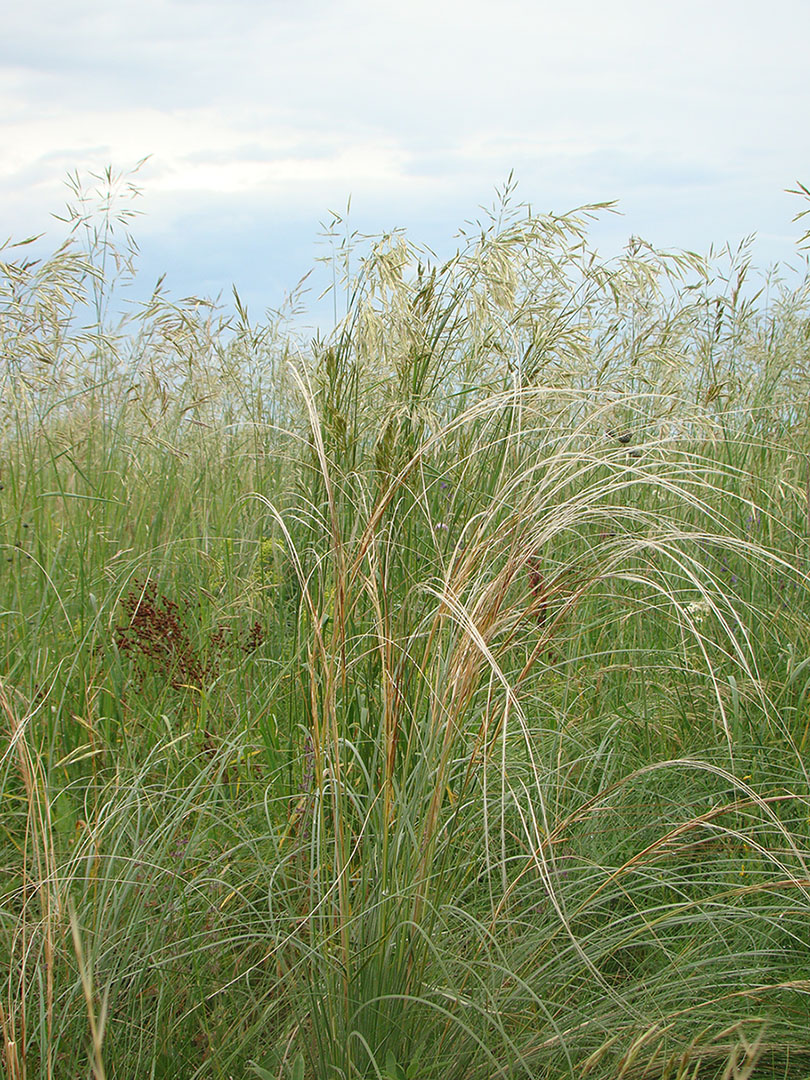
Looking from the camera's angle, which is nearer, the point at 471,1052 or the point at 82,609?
the point at 471,1052

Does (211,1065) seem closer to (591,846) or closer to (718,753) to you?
(591,846)

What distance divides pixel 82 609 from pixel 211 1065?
137 centimetres

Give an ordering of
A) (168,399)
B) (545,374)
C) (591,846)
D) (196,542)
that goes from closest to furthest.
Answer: (591,846)
(545,374)
(196,542)
(168,399)

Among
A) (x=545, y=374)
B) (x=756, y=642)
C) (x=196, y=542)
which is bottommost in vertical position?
(x=756, y=642)

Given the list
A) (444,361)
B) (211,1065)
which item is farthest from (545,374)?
(211,1065)

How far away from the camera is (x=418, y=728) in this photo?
1521 mm

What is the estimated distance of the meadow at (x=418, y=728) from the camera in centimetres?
135

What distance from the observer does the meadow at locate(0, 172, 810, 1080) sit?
1351mm

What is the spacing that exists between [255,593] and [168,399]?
1.72 meters

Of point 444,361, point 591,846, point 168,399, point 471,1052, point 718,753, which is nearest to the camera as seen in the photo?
point 471,1052

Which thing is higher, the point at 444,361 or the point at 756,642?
the point at 444,361

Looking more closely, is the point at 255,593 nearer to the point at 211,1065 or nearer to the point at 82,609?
the point at 82,609

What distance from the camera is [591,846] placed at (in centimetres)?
183

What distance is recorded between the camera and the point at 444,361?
7.98 feet
